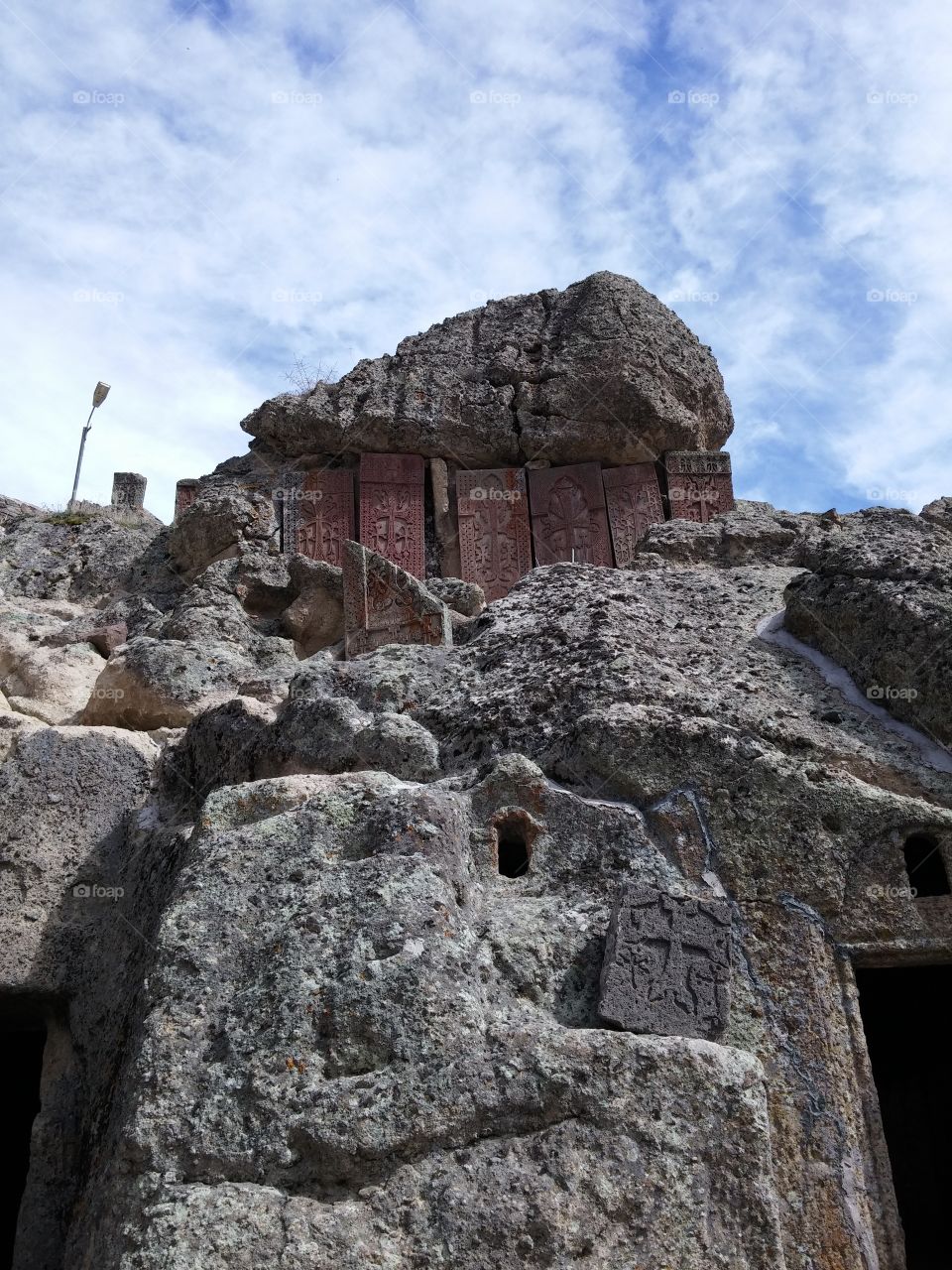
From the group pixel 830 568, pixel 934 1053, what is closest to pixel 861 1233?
pixel 934 1053

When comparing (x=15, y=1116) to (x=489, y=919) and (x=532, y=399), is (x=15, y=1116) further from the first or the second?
(x=532, y=399)

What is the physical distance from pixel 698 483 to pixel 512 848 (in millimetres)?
6230

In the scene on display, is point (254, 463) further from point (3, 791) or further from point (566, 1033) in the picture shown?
point (566, 1033)

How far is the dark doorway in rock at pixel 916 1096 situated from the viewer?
17.5ft

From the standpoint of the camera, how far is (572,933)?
3664mm

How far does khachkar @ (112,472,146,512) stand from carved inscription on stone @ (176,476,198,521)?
243cm

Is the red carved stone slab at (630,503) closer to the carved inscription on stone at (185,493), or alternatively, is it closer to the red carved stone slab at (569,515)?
the red carved stone slab at (569,515)

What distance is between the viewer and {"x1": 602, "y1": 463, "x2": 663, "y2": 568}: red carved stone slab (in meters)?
9.34

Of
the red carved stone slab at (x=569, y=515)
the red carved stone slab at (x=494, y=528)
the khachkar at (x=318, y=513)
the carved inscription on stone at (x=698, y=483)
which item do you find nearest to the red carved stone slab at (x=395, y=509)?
the khachkar at (x=318, y=513)

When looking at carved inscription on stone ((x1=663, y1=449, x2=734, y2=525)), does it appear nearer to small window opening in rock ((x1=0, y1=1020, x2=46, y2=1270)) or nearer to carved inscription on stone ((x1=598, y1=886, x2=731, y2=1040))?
carved inscription on stone ((x1=598, y1=886, x2=731, y2=1040))

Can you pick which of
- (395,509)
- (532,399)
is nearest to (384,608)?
(395,509)

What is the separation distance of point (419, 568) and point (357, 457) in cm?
135

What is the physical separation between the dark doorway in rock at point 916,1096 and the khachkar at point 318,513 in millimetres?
5380

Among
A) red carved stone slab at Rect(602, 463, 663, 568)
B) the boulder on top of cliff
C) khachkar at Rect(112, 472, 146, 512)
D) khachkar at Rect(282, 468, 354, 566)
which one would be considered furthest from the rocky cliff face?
khachkar at Rect(112, 472, 146, 512)
